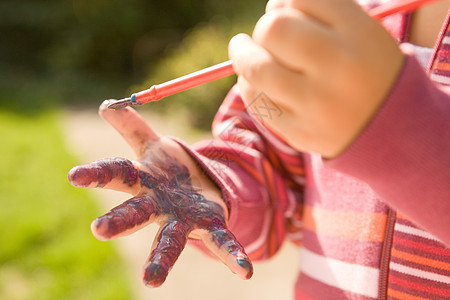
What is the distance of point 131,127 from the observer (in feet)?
1.96

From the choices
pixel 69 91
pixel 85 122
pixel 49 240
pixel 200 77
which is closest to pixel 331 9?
pixel 200 77

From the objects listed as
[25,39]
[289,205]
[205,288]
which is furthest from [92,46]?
[289,205]

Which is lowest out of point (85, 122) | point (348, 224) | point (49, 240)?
point (85, 122)

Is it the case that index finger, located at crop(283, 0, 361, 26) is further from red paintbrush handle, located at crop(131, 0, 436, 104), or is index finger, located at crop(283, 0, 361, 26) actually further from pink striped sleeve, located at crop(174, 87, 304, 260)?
pink striped sleeve, located at crop(174, 87, 304, 260)

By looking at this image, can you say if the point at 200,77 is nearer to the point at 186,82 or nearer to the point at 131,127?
the point at 186,82

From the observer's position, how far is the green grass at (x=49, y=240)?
161 centimetres

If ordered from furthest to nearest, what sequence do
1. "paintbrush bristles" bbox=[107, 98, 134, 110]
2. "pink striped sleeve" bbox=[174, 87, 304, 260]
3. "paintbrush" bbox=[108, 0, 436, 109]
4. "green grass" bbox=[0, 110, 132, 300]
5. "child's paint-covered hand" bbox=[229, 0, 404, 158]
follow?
"green grass" bbox=[0, 110, 132, 300], "pink striped sleeve" bbox=[174, 87, 304, 260], "paintbrush bristles" bbox=[107, 98, 134, 110], "paintbrush" bbox=[108, 0, 436, 109], "child's paint-covered hand" bbox=[229, 0, 404, 158]

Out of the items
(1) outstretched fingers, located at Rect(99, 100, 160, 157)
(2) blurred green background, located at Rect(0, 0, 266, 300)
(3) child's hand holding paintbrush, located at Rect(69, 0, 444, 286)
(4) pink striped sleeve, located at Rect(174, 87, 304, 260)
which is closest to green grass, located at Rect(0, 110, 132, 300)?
(2) blurred green background, located at Rect(0, 0, 266, 300)

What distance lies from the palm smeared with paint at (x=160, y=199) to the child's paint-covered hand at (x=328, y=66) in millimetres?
189

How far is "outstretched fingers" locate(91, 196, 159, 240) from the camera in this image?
0.44 metres

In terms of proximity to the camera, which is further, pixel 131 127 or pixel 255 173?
pixel 255 173

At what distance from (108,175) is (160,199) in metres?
0.07

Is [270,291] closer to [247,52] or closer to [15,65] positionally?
[247,52]

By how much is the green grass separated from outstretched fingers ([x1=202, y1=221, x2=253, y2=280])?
119cm
